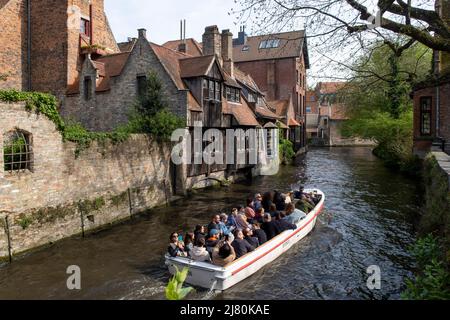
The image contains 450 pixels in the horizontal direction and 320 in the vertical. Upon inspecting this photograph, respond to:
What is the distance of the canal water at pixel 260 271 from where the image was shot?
356 inches

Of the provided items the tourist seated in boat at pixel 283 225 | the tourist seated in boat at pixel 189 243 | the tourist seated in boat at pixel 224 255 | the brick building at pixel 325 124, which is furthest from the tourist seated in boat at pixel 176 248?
the brick building at pixel 325 124

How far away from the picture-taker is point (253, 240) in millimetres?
10430

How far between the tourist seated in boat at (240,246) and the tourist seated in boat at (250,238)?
26 centimetres

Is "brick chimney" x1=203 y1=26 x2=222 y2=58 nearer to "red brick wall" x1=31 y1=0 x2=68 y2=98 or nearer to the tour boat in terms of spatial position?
"red brick wall" x1=31 y1=0 x2=68 y2=98

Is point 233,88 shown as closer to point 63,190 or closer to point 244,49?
point 63,190

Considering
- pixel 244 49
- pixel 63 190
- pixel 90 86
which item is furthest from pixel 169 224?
pixel 244 49

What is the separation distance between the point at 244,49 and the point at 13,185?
4150 cm

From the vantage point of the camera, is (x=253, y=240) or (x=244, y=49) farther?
(x=244, y=49)

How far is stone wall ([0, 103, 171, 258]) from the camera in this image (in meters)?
10.9

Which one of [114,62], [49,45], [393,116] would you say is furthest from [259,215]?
[393,116]

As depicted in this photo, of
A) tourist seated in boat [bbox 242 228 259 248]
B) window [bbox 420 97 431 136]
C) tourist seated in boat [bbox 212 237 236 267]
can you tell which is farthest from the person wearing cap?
window [bbox 420 97 431 136]

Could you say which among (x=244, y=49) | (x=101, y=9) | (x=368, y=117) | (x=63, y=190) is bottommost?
(x=63, y=190)

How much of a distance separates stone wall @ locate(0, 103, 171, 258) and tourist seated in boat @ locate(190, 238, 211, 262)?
552 cm
